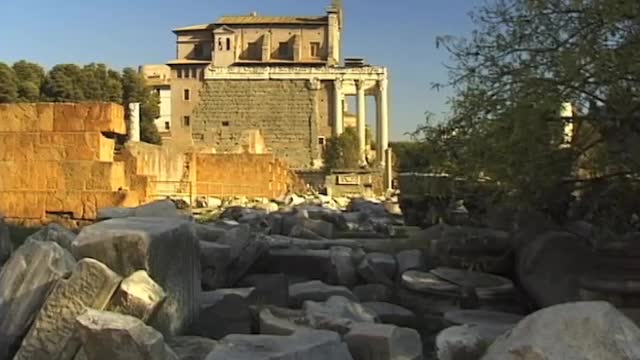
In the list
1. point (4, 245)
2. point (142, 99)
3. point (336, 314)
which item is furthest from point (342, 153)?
point (336, 314)

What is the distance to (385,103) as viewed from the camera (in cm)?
7350

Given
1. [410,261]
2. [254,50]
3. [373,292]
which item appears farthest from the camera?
[254,50]

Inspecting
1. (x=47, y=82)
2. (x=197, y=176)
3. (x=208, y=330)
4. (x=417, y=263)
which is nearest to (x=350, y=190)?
(x=197, y=176)

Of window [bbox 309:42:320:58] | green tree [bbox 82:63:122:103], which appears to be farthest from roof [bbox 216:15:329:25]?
green tree [bbox 82:63:122:103]

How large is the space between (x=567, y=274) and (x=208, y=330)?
3167mm

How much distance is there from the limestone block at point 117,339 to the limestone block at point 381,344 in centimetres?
124

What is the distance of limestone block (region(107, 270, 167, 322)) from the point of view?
5.31m

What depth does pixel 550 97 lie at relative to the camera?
6.71 m

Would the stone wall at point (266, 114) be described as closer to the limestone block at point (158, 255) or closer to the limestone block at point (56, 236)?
the limestone block at point (56, 236)

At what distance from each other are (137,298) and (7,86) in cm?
5335

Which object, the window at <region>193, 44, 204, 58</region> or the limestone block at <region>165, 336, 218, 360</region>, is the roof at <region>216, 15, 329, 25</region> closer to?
the window at <region>193, 44, 204, 58</region>

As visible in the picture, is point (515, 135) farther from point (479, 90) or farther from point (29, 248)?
point (29, 248)

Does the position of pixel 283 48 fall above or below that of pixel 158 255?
above

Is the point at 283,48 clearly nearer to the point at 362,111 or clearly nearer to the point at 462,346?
the point at 362,111
